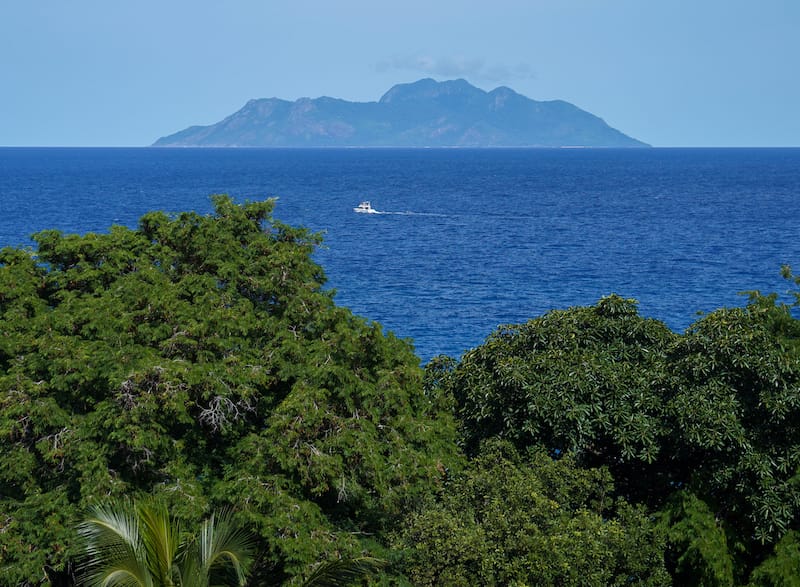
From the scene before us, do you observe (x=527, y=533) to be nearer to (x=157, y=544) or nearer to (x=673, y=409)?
(x=673, y=409)

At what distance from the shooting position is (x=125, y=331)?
2016cm

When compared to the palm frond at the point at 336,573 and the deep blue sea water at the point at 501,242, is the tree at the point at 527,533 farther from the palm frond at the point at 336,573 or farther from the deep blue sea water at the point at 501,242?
the deep blue sea water at the point at 501,242

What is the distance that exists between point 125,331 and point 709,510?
48.9 feet

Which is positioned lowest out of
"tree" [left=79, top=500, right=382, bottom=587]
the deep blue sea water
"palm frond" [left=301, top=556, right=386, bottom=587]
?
the deep blue sea water

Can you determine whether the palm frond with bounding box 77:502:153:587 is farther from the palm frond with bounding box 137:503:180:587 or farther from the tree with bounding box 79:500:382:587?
the palm frond with bounding box 137:503:180:587

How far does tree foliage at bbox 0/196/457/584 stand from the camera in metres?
17.7

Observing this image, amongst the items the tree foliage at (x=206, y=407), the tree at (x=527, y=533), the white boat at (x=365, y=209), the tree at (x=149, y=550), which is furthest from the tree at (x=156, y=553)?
the white boat at (x=365, y=209)

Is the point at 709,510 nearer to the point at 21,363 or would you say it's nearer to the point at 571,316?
the point at 571,316


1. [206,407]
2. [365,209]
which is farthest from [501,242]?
[206,407]

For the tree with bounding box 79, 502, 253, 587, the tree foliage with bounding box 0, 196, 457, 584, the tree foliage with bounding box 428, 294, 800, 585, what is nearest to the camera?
the tree with bounding box 79, 502, 253, 587

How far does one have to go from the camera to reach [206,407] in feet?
64.6

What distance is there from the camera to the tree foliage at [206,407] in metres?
17.7

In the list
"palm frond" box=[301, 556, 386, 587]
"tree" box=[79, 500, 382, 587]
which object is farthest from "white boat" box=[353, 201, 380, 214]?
"palm frond" box=[301, 556, 386, 587]

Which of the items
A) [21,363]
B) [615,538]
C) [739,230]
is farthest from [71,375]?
[739,230]
